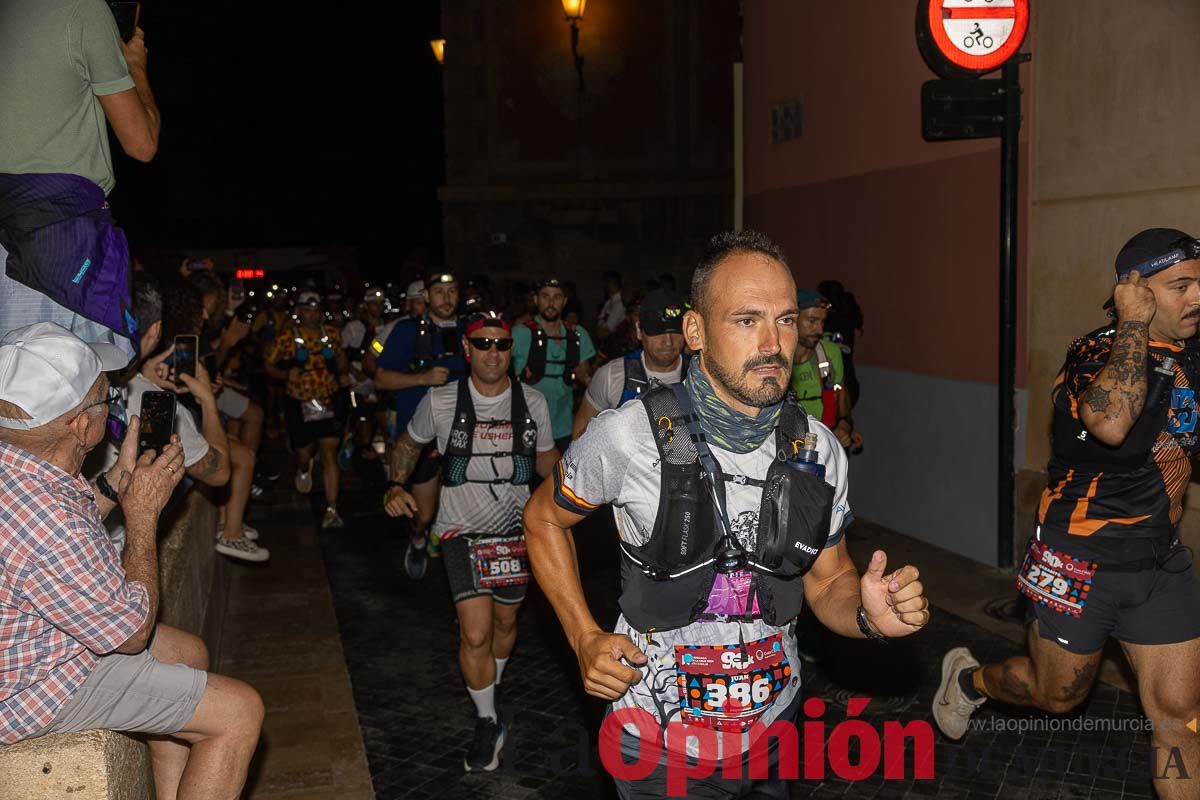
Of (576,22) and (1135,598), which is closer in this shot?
(1135,598)

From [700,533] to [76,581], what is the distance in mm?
1707

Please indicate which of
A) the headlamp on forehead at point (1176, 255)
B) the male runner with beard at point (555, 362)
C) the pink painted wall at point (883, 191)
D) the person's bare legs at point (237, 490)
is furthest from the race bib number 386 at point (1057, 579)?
the person's bare legs at point (237, 490)

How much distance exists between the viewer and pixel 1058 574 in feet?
15.3

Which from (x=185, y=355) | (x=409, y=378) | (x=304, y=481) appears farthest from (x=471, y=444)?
(x=304, y=481)

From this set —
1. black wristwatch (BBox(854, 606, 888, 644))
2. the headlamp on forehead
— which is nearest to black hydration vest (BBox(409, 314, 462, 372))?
the headlamp on forehead

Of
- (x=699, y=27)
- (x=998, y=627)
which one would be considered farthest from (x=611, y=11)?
(x=998, y=627)

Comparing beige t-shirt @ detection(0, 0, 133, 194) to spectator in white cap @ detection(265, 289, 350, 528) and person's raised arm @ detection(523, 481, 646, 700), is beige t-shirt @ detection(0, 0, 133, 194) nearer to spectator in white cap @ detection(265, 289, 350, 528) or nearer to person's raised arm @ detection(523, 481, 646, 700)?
person's raised arm @ detection(523, 481, 646, 700)

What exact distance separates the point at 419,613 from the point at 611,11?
14.9 metres

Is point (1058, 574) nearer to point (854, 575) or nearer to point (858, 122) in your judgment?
point (854, 575)

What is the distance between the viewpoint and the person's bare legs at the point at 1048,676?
4.68 m

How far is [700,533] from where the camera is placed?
3.04m

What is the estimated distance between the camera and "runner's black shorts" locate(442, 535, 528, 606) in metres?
5.68

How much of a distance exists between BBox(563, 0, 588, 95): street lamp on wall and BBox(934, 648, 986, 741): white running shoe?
53.8ft

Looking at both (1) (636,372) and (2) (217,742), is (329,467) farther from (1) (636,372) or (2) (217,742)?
(2) (217,742)
